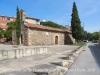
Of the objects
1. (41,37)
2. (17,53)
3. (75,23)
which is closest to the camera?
(17,53)

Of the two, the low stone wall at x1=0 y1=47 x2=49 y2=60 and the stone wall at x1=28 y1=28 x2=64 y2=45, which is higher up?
the stone wall at x1=28 y1=28 x2=64 y2=45

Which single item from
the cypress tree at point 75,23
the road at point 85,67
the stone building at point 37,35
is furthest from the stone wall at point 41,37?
the road at point 85,67

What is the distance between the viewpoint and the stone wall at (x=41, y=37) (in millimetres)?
25712

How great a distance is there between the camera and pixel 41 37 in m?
27.5

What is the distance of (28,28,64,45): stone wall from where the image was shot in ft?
84.4

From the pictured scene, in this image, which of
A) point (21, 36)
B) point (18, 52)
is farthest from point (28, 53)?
point (21, 36)

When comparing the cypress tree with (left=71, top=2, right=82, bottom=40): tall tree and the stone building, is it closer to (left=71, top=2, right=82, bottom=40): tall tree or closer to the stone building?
(left=71, top=2, right=82, bottom=40): tall tree

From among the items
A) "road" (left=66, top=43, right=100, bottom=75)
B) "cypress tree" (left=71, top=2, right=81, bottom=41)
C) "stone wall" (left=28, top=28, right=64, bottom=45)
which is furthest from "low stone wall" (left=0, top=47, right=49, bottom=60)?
"cypress tree" (left=71, top=2, right=81, bottom=41)

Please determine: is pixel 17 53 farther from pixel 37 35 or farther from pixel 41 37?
pixel 41 37

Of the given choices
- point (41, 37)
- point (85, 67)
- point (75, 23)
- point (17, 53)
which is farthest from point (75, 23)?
point (85, 67)

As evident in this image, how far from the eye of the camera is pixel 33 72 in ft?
17.9

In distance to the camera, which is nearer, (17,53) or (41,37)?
(17,53)

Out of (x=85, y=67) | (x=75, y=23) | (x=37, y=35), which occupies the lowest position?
(x=85, y=67)

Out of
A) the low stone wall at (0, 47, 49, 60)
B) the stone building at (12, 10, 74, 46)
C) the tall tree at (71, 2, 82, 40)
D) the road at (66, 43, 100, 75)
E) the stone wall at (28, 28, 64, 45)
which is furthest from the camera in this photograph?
the tall tree at (71, 2, 82, 40)
